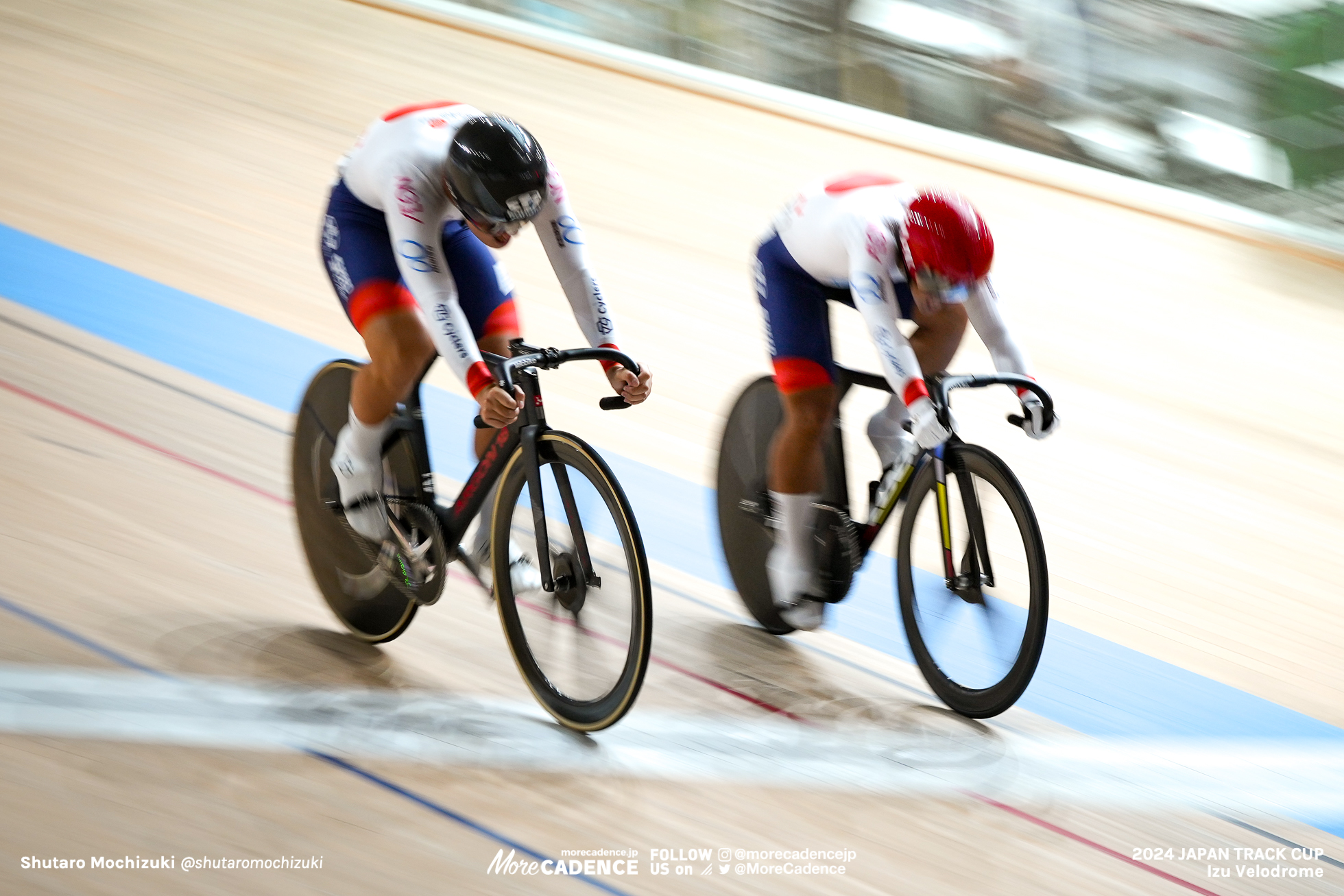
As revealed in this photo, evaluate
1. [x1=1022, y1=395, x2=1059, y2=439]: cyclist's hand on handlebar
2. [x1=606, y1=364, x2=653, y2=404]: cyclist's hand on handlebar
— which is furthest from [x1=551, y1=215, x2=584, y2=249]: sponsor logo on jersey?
[x1=1022, y1=395, x2=1059, y2=439]: cyclist's hand on handlebar

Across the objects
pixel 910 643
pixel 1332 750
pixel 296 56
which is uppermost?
pixel 296 56

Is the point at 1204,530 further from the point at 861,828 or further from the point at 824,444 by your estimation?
the point at 861,828

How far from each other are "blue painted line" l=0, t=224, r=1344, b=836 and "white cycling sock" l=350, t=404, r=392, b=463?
1032 millimetres

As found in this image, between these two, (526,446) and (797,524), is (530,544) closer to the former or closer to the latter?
(526,446)

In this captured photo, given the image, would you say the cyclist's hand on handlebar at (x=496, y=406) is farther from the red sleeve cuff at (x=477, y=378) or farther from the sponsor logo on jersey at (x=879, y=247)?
the sponsor logo on jersey at (x=879, y=247)

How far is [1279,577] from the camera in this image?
12.6 feet

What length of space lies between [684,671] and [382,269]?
45.5 inches

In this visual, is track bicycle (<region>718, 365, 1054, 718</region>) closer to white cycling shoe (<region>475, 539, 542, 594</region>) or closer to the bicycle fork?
the bicycle fork

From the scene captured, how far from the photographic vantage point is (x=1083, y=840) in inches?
104

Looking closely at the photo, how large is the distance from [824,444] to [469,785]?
1083 millimetres

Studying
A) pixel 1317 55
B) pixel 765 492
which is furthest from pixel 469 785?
pixel 1317 55

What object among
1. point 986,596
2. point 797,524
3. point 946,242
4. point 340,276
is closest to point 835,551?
point 797,524

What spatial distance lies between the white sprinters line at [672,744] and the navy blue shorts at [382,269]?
0.84 m

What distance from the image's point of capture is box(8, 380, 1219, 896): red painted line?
2.59 metres
